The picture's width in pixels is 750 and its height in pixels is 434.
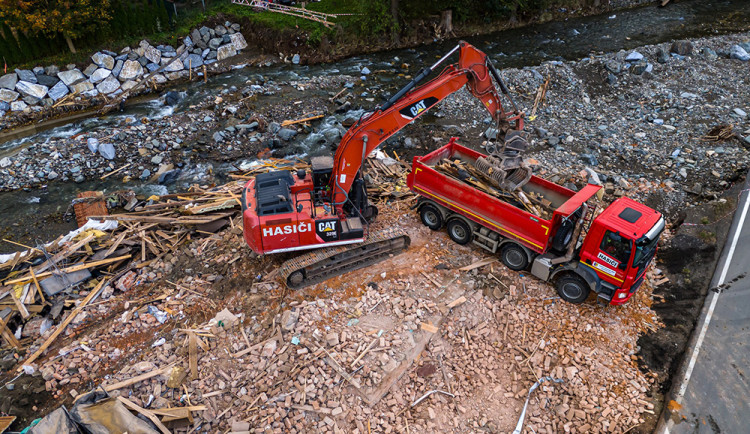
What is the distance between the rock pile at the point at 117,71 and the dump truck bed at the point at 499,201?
727 inches

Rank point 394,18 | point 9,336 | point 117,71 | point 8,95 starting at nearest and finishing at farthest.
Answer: point 9,336, point 8,95, point 117,71, point 394,18

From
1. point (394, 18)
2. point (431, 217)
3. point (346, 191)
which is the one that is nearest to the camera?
point (346, 191)

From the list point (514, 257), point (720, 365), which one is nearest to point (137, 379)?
point (514, 257)

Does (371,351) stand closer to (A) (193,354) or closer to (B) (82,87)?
(A) (193,354)

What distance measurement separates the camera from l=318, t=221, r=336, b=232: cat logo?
10859 mm

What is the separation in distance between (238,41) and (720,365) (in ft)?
89.1

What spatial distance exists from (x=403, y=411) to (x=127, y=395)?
17.6 feet

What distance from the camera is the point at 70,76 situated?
23500 millimetres

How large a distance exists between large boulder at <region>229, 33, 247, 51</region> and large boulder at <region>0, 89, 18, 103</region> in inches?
441

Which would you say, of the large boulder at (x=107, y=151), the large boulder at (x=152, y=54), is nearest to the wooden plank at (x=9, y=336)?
the large boulder at (x=107, y=151)

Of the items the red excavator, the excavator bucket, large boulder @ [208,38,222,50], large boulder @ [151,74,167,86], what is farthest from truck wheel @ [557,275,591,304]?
large boulder @ [208,38,222,50]

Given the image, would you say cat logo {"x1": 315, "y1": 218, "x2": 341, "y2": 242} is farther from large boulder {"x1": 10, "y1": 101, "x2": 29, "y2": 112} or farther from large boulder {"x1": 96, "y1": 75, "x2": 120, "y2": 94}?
large boulder {"x1": 10, "y1": 101, "x2": 29, "y2": 112}

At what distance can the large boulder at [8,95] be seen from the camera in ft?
72.0

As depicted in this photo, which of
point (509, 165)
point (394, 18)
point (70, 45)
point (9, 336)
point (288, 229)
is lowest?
point (9, 336)
